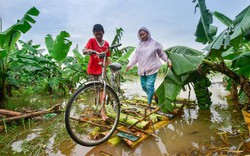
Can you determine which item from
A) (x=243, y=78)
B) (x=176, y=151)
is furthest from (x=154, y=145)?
(x=243, y=78)

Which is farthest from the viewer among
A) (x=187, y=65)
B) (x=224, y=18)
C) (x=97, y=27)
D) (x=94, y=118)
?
(x=224, y=18)

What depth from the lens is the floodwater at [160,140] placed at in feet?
8.55

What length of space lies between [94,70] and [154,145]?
1.83 metres

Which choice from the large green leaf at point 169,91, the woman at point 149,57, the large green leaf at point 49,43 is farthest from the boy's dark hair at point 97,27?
the large green leaf at point 49,43

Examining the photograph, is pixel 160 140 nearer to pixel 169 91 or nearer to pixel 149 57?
pixel 169 91

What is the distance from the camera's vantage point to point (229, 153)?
235 cm

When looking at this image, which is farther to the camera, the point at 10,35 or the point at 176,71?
the point at 10,35

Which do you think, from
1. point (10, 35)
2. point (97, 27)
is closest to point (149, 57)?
point (97, 27)

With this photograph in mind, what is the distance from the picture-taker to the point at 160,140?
9.75ft

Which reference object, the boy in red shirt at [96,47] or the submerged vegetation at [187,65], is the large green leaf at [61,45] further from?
the boy in red shirt at [96,47]

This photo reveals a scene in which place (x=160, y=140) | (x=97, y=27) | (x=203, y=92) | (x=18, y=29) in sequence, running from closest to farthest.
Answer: (x=160, y=140), (x=97, y=27), (x=203, y=92), (x=18, y=29)

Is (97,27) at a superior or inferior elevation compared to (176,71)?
superior

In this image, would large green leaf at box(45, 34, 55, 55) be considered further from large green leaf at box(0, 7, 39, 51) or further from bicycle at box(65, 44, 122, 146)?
bicycle at box(65, 44, 122, 146)

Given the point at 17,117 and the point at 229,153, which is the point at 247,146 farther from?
the point at 17,117
